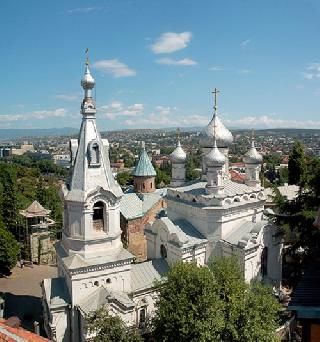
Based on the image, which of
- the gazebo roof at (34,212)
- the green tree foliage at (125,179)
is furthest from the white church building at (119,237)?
the green tree foliage at (125,179)

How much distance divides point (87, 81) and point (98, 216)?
593cm

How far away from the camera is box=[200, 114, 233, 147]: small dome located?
65.7 feet

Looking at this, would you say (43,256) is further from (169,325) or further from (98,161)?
(169,325)

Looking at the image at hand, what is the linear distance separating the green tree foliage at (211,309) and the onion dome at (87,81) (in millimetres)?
8713

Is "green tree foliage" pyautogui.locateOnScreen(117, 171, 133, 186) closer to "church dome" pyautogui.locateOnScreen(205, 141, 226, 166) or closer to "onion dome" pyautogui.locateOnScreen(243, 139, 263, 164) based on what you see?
"onion dome" pyautogui.locateOnScreen(243, 139, 263, 164)

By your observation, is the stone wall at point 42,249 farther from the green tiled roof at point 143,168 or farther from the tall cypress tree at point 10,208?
the green tiled roof at point 143,168

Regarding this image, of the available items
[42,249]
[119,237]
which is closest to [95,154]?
[119,237]

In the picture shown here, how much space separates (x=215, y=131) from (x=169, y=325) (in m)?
10.5

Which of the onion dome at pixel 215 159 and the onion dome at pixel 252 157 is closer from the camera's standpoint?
the onion dome at pixel 215 159

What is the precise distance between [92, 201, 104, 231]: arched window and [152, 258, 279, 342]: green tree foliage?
12.6ft

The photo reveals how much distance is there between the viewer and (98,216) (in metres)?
16.1

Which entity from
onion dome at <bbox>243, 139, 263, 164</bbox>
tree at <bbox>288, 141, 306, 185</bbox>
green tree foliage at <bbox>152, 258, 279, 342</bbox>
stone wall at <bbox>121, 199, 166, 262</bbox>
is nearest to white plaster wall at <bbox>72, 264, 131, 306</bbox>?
green tree foliage at <bbox>152, 258, 279, 342</bbox>

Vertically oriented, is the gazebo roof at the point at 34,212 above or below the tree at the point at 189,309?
below

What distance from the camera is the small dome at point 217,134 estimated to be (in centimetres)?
2003
